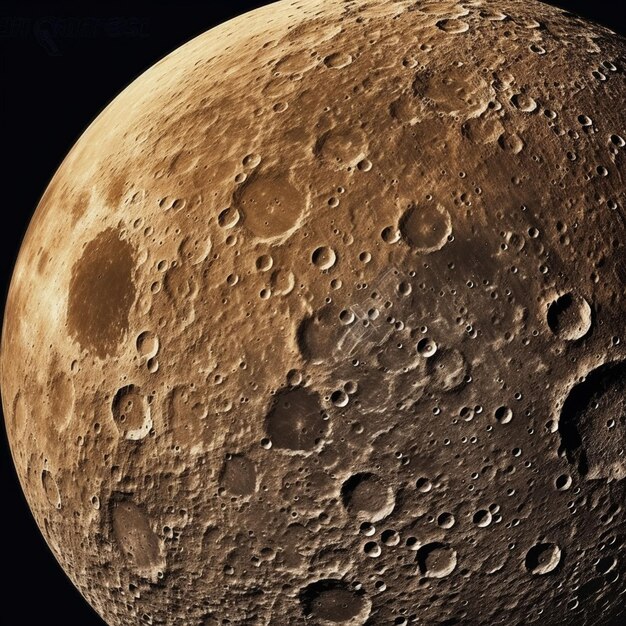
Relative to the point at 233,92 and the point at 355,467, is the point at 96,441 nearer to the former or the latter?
the point at 355,467

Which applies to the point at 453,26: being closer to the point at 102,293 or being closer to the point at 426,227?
the point at 426,227

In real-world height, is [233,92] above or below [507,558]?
above

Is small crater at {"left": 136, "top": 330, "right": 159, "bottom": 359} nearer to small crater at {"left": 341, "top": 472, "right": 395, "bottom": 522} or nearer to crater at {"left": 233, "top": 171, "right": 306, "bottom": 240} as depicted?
crater at {"left": 233, "top": 171, "right": 306, "bottom": 240}

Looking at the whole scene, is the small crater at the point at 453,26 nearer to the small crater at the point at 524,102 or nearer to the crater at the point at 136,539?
the small crater at the point at 524,102

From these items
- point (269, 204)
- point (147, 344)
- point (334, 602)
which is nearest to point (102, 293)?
point (147, 344)

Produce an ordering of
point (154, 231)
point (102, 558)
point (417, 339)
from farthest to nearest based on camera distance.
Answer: point (102, 558) < point (154, 231) < point (417, 339)

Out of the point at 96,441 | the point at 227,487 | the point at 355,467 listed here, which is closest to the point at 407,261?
the point at 355,467

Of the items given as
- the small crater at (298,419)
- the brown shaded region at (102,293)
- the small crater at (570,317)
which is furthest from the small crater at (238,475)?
the small crater at (570,317)

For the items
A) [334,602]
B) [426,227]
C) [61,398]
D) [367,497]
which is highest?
[426,227]
